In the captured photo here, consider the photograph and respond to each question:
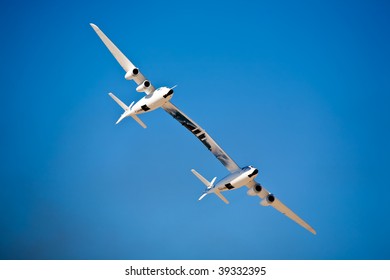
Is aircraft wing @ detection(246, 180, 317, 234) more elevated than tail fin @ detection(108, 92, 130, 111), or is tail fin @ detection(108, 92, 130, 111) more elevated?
aircraft wing @ detection(246, 180, 317, 234)

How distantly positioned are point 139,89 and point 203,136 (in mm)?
4575

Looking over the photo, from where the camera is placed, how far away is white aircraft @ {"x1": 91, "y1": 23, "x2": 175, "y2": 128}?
25.5 meters

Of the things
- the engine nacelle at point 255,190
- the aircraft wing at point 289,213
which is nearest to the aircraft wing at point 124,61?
the engine nacelle at point 255,190

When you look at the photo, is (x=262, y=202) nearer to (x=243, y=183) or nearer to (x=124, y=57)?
(x=243, y=183)

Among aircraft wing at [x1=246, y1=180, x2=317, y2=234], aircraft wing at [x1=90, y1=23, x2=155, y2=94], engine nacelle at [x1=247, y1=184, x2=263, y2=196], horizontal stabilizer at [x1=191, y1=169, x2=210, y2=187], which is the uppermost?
aircraft wing at [x1=246, y1=180, x2=317, y2=234]

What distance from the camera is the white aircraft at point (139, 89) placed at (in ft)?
83.8

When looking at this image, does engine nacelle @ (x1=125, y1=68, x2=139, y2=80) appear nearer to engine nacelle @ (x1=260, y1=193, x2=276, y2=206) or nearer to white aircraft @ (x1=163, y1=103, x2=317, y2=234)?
white aircraft @ (x1=163, y1=103, x2=317, y2=234)

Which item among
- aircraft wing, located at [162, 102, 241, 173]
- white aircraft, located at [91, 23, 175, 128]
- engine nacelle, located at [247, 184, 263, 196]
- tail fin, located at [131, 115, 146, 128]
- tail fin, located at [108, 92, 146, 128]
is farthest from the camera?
engine nacelle, located at [247, 184, 263, 196]

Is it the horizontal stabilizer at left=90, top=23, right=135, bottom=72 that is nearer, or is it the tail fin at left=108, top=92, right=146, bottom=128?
the horizontal stabilizer at left=90, top=23, right=135, bottom=72

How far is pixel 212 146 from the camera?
2859cm

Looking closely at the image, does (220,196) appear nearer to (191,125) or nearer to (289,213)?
(191,125)

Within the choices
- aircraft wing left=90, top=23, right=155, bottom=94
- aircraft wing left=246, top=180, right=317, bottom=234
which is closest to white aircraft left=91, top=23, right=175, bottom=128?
aircraft wing left=90, top=23, right=155, bottom=94

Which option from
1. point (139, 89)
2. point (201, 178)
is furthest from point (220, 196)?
point (139, 89)

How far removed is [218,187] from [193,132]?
348 centimetres
